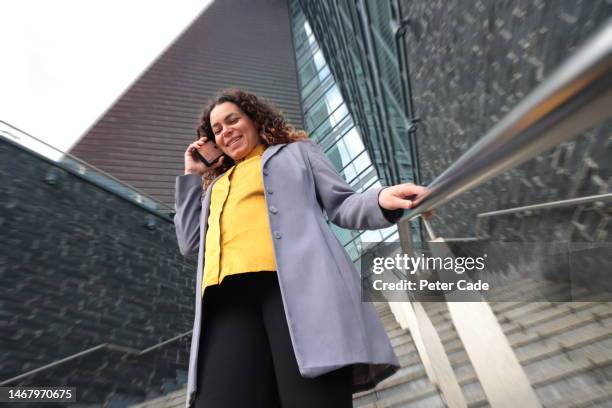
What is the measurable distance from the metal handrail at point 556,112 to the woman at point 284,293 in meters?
0.41

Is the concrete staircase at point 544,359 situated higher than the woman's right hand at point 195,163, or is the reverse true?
the woman's right hand at point 195,163

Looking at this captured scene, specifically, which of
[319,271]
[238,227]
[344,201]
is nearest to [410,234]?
[344,201]

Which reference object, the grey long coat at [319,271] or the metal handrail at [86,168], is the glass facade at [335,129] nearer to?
the metal handrail at [86,168]

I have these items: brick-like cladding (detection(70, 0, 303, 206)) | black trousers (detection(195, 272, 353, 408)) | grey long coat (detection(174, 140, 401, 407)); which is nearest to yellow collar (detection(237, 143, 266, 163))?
grey long coat (detection(174, 140, 401, 407))

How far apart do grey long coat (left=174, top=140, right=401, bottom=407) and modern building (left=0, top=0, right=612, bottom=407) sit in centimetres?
37

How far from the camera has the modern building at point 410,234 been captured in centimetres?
197

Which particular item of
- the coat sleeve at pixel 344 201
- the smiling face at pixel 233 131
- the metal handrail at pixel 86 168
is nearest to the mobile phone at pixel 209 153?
the smiling face at pixel 233 131

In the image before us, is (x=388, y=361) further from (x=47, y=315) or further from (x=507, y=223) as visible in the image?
(x=47, y=315)

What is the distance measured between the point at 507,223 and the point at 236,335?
3.64 m

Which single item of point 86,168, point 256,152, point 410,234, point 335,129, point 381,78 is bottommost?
point 410,234

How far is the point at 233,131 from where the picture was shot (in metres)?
1.50

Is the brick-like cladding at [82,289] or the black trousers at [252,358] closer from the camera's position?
the black trousers at [252,358]

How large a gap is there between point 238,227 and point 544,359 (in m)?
→ 1.97

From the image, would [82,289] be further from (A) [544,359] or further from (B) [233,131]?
(A) [544,359]
